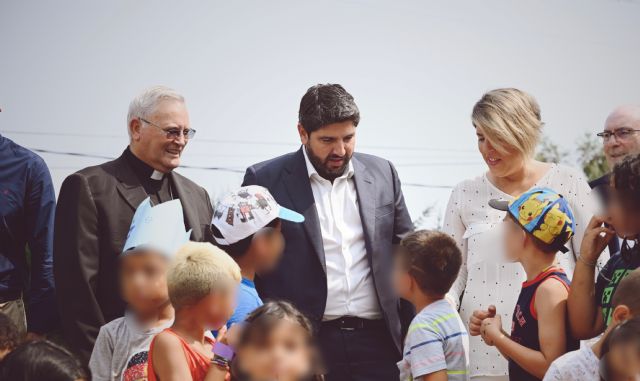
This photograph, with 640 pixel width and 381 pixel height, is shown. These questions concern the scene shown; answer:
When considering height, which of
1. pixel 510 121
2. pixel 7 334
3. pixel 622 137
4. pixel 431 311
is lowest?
pixel 7 334

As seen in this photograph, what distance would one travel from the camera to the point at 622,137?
5.43 metres

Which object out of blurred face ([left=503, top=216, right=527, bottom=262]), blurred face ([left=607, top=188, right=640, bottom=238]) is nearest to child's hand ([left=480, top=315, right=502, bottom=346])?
blurred face ([left=503, top=216, right=527, bottom=262])

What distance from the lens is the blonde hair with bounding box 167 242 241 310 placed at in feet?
12.3

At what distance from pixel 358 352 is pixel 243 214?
1105 mm

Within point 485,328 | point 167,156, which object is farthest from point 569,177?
point 167,156

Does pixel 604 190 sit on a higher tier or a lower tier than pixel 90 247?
higher

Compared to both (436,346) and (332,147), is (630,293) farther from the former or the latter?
(332,147)

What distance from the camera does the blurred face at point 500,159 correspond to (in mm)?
5000

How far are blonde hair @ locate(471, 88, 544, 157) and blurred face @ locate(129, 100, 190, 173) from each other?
1.67 metres

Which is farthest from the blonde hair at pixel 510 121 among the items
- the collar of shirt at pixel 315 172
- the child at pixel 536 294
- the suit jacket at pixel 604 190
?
the collar of shirt at pixel 315 172

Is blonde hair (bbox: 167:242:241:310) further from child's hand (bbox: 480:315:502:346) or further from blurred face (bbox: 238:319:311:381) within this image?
child's hand (bbox: 480:315:502:346)

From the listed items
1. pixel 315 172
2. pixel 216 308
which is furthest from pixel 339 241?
pixel 216 308

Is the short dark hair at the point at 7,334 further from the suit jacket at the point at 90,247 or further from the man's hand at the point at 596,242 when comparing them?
the man's hand at the point at 596,242

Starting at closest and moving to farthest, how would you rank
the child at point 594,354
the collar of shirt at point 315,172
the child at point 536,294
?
the child at point 594,354, the child at point 536,294, the collar of shirt at point 315,172
